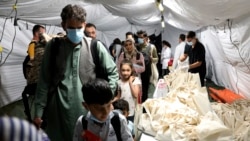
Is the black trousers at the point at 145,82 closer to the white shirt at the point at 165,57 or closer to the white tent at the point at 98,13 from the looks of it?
the white tent at the point at 98,13

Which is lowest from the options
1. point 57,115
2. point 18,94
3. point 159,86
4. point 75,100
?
point 18,94

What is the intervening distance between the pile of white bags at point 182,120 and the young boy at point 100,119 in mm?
761

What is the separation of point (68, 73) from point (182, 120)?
46.7 inches

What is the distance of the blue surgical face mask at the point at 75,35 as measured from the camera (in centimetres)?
199

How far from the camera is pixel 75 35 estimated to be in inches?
78.5

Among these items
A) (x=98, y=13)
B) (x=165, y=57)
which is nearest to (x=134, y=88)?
(x=98, y=13)

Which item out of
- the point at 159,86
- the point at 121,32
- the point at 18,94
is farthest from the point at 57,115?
the point at 121,32

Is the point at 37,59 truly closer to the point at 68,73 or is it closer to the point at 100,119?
the point at 68,73

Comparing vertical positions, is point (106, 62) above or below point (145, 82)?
above

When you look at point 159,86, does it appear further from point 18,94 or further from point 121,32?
point 121,32

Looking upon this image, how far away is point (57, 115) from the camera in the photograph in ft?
6.86

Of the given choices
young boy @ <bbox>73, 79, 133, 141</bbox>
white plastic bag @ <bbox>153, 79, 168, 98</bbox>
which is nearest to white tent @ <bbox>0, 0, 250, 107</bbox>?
white plastic bag @ <bbox>153, 79, 168, 98</bbox>

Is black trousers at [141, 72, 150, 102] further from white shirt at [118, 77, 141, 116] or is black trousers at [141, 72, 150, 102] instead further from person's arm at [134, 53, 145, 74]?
white shirt at [118, 77, 141, 116]

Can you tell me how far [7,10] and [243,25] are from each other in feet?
→ 12.5
